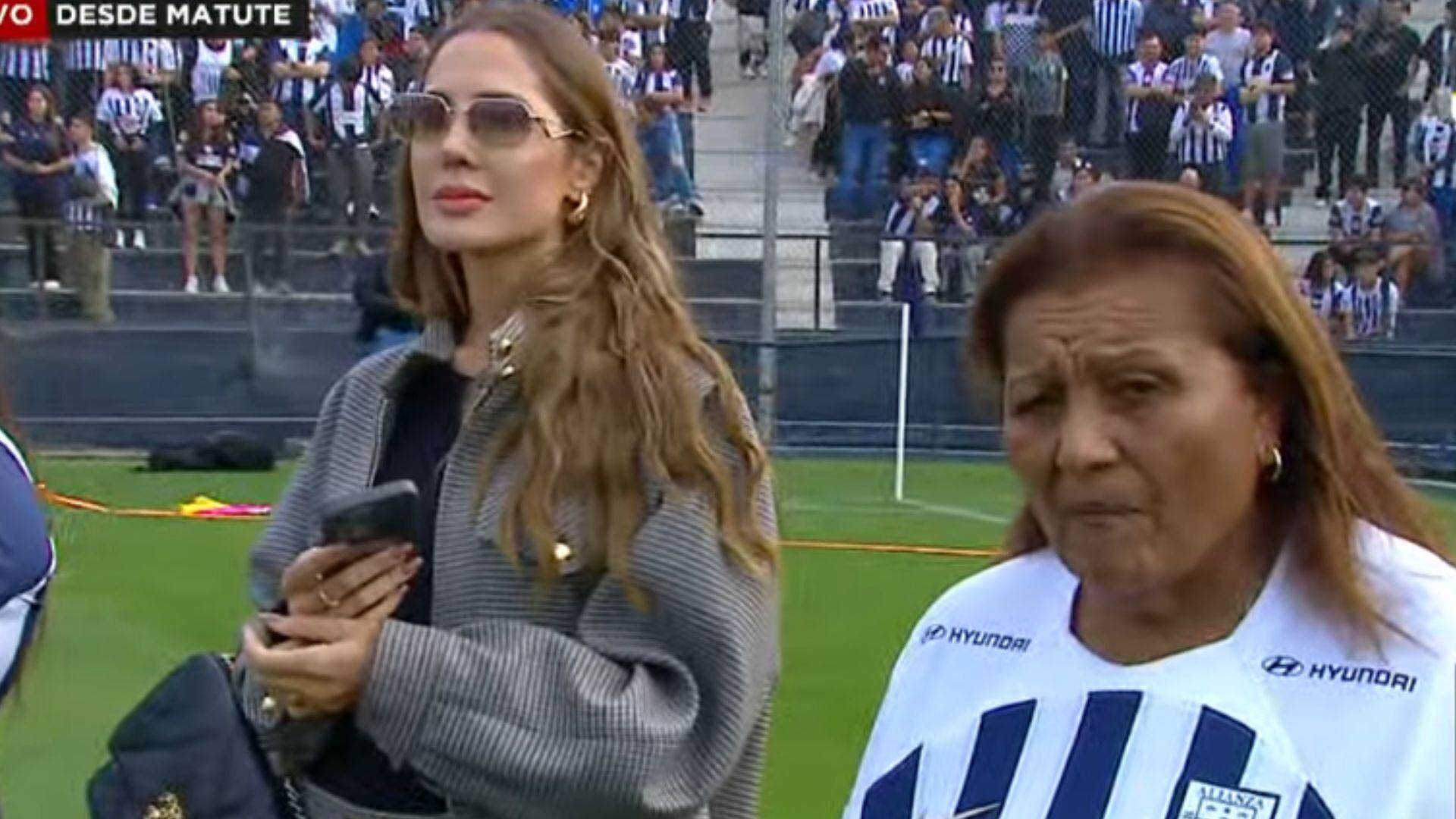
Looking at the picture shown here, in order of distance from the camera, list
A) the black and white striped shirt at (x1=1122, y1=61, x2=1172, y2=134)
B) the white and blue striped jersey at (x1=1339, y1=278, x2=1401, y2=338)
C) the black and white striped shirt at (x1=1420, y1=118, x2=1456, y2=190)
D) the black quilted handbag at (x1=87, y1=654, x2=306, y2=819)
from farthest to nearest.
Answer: the black and white striped shirt at (x1=1122, y1=61, x2=1172, y2=134) < the black and white striped shirt at (x1=1420, y1=118, x2=1456, y2=190) < the white and blue striped jersey at (x1=1339, y1=278, x2=1401, y2=338) < the black quilted handbag at (x1=87, y1=654, x2=306, y2=819)

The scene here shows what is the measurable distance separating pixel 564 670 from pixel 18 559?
648 millimetres

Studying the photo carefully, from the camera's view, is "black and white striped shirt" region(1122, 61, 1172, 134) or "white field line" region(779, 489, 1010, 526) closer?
"white field line" region(779, 489, 1010, 526)

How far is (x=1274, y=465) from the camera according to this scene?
6.47ft

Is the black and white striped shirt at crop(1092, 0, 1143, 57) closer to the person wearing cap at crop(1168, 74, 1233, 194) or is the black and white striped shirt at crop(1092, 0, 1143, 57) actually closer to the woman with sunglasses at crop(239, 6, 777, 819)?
the person wearing cap at crop(1168, 74, 1233, 194)

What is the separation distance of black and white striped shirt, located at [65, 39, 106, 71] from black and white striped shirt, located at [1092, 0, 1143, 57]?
700 cm

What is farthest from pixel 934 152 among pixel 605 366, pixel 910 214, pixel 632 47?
pixel 605 366

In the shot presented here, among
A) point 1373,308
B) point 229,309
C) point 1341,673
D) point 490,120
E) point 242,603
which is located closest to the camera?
point 1341,673

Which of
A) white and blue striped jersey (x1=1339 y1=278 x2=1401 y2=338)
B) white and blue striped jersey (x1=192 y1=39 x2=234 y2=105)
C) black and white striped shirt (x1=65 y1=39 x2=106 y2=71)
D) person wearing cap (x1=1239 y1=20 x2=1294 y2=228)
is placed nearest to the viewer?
white and blue striped jersey (x1=1339 y1=278 x2=1401 y2=338)

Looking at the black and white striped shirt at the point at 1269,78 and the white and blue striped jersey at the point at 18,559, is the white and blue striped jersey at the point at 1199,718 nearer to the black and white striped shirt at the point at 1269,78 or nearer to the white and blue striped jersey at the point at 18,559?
the white and blue striped jersey at the point at 18,559

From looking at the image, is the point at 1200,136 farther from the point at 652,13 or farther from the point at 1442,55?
the point at 652,13

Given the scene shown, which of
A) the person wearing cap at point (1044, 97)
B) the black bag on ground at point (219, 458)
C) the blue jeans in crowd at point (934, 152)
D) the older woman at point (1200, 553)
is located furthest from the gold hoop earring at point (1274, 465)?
the blue jeans in crowd at point (934, 152)

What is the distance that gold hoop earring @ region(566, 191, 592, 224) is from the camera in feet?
9.59

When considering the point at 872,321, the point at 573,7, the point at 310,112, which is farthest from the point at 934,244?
the point at 310,112

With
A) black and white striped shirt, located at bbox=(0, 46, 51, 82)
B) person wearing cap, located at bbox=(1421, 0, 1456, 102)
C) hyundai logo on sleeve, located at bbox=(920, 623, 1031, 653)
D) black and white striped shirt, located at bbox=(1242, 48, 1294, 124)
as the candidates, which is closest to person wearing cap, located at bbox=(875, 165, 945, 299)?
black and white striped shirt, located at bbox=(1242, 48, 1294, 124)
